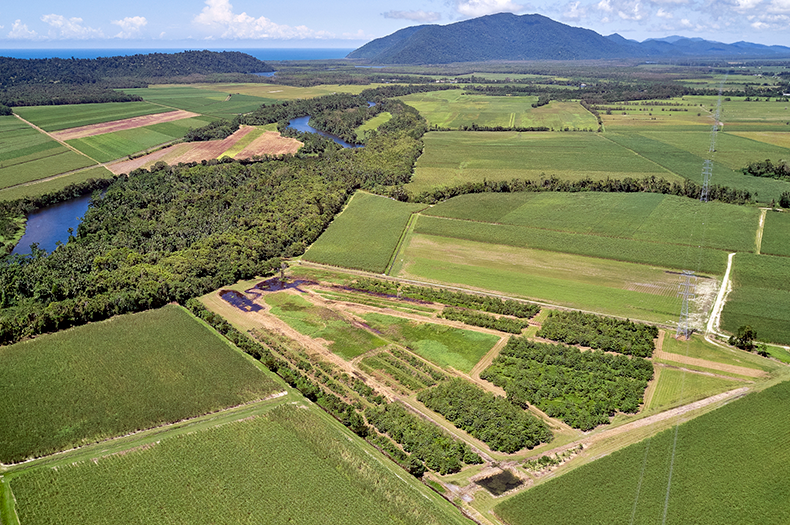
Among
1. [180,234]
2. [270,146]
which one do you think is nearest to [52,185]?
[180,234]

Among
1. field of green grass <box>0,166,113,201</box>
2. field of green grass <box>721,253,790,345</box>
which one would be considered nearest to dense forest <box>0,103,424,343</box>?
field of green grass <box>0,166,113,201</box>

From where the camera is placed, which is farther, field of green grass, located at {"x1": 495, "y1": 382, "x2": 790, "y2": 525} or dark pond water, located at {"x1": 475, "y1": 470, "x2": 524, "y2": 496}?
dark pond water, located at {"x1": 475, "y1": 470, "x2": 524, "y2": 496}

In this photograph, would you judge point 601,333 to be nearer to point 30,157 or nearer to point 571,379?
point 571,379

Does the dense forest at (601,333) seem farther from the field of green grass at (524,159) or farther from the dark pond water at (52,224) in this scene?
the dark pond water at (52,224)

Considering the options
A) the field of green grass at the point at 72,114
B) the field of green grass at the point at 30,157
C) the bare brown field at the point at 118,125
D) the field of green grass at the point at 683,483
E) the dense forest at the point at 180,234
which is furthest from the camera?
the field of green grass at the point at 72,114

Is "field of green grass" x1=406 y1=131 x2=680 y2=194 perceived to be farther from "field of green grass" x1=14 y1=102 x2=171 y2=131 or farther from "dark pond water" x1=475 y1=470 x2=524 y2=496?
"field of green grass" x1=14 y1=102 x2=171 y2=131

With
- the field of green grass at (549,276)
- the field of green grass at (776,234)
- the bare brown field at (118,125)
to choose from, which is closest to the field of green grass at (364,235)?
the field of green grass at (549,276)
